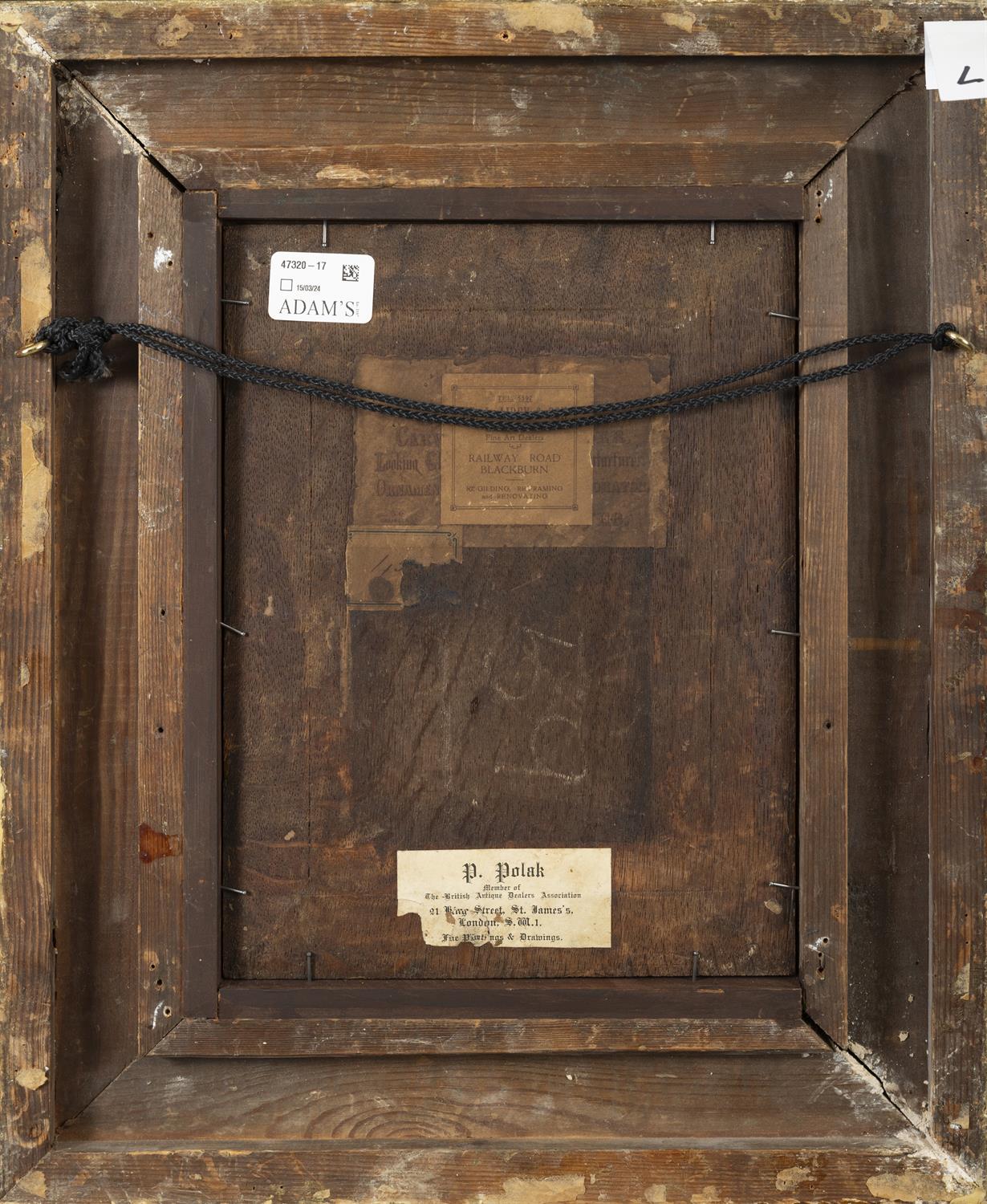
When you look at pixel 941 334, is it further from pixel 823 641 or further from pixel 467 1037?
pixel 467 1037

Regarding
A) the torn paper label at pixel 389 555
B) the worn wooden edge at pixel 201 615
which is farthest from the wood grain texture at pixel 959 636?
the worn wooden edge at pixel 201 615

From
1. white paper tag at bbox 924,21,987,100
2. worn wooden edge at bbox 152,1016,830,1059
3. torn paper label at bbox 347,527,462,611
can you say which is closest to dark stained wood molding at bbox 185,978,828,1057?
worn wooden edge at bbox 152,1016,830,1059

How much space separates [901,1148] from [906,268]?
92 centimetres

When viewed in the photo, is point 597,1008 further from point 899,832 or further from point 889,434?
point 889,434

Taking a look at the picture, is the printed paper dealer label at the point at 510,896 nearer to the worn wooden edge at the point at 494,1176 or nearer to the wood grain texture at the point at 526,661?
the wood grain texture at the point at 526,661

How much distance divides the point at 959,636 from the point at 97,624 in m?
0.91

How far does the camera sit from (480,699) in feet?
3.27

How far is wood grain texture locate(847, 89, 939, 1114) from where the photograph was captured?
0.99 m

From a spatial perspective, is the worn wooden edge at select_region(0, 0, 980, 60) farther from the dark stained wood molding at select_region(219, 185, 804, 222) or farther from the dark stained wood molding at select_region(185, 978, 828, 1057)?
the dark stained wood molding at select_region(185, 978, 828, 1057)

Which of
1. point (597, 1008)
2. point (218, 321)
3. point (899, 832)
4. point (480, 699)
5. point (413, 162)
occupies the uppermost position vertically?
point (413, 162)

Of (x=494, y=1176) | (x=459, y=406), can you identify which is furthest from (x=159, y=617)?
(x=494, y=1176)

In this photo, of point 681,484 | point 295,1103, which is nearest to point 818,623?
point 681,484

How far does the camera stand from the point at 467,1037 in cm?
97

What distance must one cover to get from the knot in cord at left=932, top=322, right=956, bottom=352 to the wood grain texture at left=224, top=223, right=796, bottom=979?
15 centimetres
